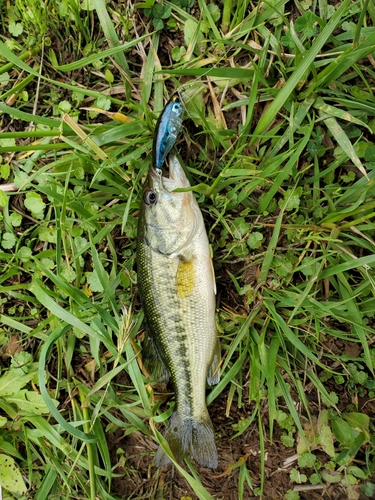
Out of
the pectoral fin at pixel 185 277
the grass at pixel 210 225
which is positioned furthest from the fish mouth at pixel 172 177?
the pectoral fin at pixel 185 277

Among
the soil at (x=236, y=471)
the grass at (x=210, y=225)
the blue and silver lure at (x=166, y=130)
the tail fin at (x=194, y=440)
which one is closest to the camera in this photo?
the blue and silver lure at (x=166, y=130)

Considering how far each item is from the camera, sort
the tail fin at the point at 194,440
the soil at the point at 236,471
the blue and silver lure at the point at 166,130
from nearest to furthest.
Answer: the blue and silver lure at the point at 166,130
the tail fin at the point at 194,440
the soil at the point at 236,471

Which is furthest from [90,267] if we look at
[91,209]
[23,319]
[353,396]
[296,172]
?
[353,396]

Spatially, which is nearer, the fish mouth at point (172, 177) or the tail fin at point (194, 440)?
the fish mouth at point (172, 177)

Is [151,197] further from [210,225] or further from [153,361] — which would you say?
[153,361]

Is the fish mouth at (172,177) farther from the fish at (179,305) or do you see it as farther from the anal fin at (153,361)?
the anal fin at (153,361)

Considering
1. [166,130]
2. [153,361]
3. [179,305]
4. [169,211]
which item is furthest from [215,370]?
[166,130]

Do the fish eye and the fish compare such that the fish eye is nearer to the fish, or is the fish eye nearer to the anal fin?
the fish

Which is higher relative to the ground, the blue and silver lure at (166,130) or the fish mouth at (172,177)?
the blue and silver lure at (166,130)
